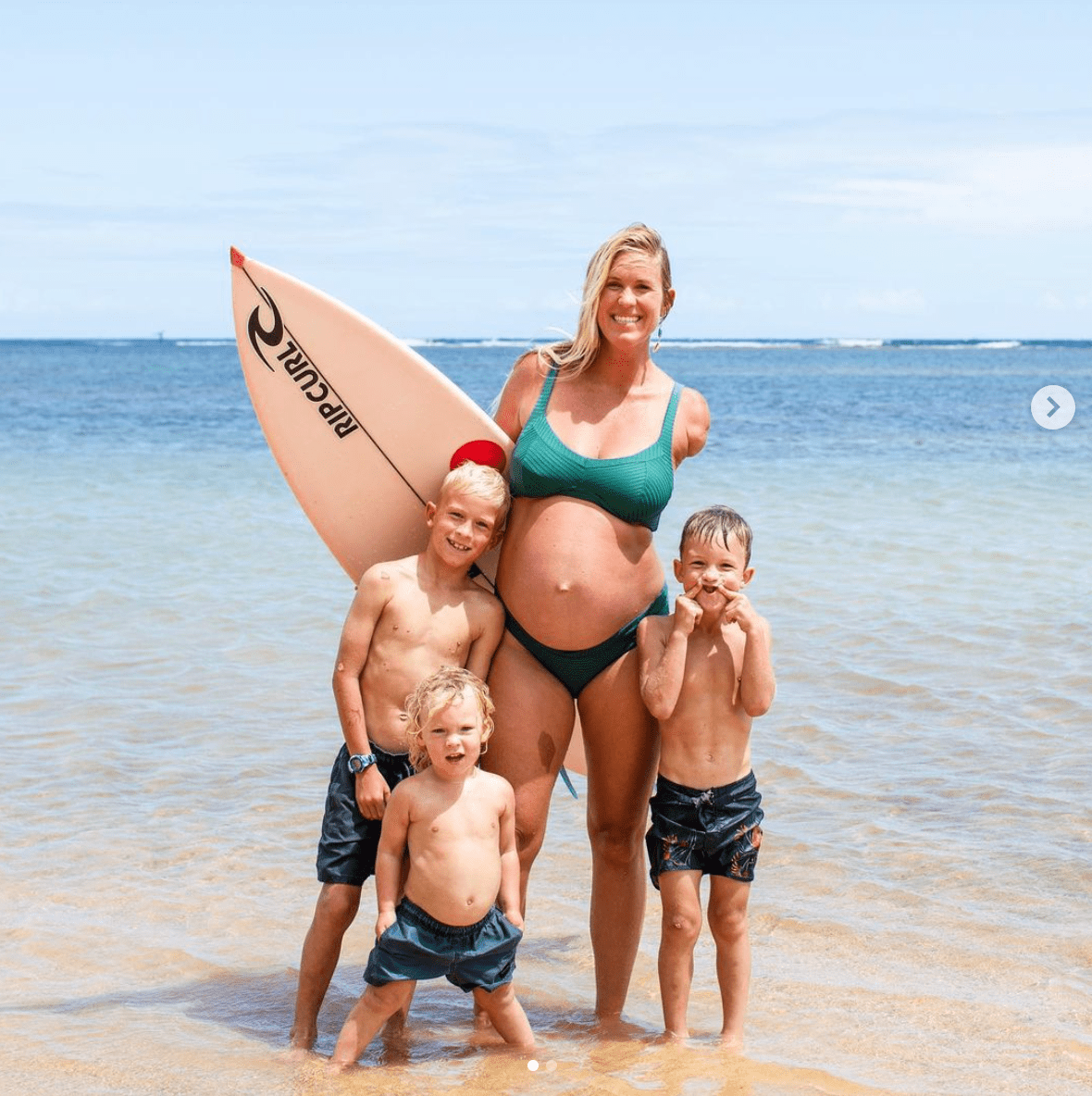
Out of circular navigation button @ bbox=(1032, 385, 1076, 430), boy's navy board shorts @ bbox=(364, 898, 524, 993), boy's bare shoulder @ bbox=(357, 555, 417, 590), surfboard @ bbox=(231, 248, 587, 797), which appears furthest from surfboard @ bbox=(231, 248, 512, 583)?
circular navigation button @ bbox=(1032, 385, 1076, 430)

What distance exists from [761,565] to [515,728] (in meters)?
6.54

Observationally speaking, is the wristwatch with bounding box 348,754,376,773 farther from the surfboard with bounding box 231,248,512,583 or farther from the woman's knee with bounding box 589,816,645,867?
the surfboard with bounding box 231,248,512,583

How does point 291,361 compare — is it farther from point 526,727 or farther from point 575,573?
point 526,727

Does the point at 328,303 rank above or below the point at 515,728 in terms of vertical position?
above

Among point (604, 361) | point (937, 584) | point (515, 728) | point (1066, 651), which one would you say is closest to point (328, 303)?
point (604, 361)

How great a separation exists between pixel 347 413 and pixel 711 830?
1.68 metres

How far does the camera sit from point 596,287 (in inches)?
126

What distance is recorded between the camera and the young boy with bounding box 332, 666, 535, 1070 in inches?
118

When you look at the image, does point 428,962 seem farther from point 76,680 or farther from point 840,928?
point 76,680

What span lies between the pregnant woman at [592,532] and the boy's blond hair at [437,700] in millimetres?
161

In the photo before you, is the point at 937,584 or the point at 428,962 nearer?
the point at 428,962

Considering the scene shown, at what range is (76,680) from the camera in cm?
655

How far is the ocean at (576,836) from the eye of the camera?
323 cm

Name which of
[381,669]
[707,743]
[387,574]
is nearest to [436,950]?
[381,669]
